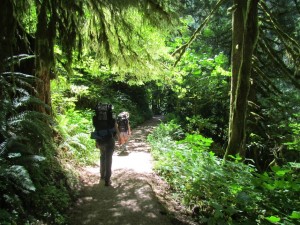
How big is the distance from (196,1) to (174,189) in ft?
46.6

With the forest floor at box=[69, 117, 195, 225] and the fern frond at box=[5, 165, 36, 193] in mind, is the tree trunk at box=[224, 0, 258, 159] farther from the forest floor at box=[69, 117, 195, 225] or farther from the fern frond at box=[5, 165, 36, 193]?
the fern frond at box=[5, 165, 36, 193]

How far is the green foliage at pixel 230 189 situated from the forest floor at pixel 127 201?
0.35 meters

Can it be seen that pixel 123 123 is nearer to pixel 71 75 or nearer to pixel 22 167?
pixel 71 75

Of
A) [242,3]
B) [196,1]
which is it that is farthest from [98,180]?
[196,1]

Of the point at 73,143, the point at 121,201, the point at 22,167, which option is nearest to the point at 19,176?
the point at 22,167

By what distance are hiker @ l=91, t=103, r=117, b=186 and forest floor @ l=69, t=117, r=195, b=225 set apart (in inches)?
21.4

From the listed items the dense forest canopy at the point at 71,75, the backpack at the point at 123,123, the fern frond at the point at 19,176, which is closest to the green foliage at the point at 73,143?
the dense forest canopy at the point at 71,75

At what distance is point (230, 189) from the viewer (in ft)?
16.7

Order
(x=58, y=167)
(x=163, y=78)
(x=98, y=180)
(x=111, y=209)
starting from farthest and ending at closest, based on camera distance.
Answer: (x=163, y=78), (x=98, y=180), (x=58, y=167), (x=111, y=209)

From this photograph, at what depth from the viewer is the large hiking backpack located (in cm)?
698

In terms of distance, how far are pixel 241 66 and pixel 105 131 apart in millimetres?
3277

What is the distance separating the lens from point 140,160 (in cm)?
1026

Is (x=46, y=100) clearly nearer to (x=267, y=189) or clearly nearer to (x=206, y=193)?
(x=206, y=193)

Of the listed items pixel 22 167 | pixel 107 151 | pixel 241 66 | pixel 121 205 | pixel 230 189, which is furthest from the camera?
pixel 107 151
